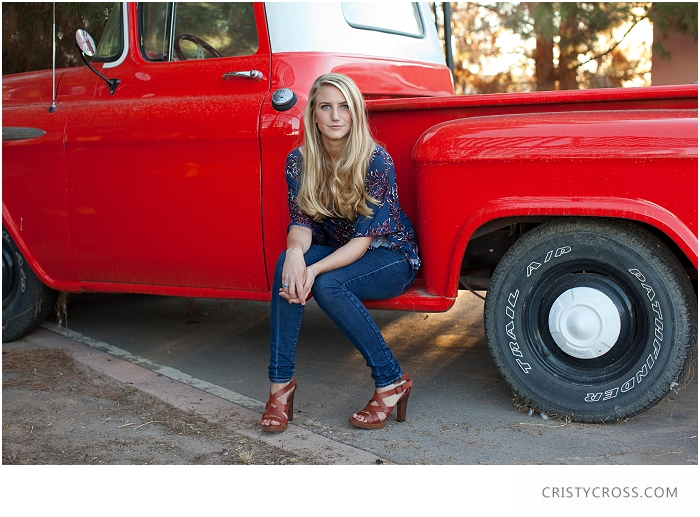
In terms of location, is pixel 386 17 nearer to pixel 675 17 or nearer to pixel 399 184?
pixel 399 184

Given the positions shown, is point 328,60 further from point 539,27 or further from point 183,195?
point 539,27

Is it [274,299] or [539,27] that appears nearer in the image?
[274,299]

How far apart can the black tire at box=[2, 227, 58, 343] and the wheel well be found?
7.94ft

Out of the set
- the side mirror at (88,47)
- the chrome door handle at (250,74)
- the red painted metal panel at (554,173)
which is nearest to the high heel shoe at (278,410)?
the red painted metal panel at (554,173)

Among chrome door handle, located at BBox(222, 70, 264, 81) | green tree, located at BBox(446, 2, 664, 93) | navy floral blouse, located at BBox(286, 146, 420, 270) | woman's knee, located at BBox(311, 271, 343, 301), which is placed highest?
green tree, located at BBox(446, 2, 664, 93)

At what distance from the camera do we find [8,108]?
401cm

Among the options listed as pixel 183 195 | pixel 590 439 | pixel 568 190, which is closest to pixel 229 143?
pixel 183 195

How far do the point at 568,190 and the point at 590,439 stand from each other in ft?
2.95

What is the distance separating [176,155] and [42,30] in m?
1.54

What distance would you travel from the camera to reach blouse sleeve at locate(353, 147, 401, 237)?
291 cm

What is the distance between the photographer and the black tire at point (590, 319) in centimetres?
269

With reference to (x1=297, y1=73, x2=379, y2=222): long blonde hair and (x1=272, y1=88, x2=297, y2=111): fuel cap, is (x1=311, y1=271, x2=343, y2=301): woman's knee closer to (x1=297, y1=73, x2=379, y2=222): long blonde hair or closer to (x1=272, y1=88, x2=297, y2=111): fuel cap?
(x1=297, y1=73, x2=379, y2=222): long blonde hair

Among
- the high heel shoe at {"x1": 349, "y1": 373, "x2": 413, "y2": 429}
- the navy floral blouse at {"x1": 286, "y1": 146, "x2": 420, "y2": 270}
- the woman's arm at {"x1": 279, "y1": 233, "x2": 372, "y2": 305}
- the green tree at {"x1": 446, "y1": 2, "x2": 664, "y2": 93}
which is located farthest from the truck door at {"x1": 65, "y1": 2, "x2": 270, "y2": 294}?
the green tree at {"x1": 446, "y1": 2, "x2": 664, "y2": 93}

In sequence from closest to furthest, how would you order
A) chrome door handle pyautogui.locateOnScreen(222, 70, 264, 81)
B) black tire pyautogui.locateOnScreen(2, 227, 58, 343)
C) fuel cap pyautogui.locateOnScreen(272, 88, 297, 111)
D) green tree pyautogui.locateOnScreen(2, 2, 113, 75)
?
fuel cap pyautogui.locateOnScreen(272, 88, 297, 111) → chrome door handle pyautogui.locateOnScreen(222, 70, 264, 81) → green tree pyautogui.locateOnScreen(2, 2, 113, 75) → black tire pyautogui.locateOnScreen(2, 227, 58, 343)
